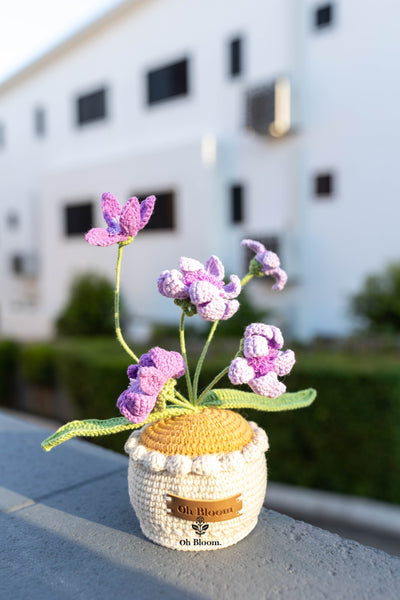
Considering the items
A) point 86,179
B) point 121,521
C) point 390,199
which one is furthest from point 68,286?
point 121,521

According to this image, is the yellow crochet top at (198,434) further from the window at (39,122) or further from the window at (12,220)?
the window at (12,220)

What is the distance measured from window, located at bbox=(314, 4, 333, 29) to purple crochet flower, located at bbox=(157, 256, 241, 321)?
6.87 m

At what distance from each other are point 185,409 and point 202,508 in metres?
0.24

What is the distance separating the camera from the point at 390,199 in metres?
6.32

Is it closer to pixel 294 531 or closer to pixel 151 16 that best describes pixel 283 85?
pixel 151 16

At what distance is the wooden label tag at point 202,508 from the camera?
1.09 m

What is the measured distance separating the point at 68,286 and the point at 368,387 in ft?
21.6

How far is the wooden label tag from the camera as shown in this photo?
109 centimetres

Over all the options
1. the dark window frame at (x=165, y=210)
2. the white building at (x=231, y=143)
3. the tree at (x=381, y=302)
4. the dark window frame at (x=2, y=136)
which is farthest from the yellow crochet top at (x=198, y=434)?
the dark window frame at (x=2, y=136)

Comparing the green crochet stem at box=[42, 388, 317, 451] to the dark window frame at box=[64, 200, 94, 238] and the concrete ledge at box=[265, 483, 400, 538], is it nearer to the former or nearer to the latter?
the concrete ledge at box=[265, 483, 400, 538]

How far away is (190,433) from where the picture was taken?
1.14 metres

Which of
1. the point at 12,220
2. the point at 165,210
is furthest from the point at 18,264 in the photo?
the point at 165,210

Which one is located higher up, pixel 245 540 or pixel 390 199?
pixel 390 199

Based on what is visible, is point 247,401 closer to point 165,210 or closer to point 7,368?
point 165,210
